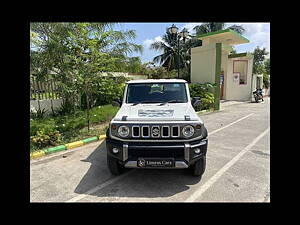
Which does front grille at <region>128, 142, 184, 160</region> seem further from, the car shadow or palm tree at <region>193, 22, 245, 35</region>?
palm tree at <region>193, 22, 245, 35</region>

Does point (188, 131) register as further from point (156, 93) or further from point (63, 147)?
point (63, 147)

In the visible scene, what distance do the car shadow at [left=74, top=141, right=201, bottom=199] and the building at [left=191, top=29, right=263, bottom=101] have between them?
30.9 ft

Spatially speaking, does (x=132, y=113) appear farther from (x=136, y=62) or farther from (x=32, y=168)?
(x=136, y=62)

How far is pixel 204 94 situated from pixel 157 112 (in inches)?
353

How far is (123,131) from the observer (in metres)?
3.36

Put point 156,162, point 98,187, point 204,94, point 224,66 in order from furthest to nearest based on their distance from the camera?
point 224,66, point 204,94, point 98,187, point 156,162

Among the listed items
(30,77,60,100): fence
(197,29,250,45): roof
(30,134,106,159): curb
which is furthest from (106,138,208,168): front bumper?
(197,29,250,45): roof

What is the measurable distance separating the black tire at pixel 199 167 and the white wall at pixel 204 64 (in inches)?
405

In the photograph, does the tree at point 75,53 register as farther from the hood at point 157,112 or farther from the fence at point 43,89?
the hood at point 157,112

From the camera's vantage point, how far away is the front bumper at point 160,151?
320 centimetres

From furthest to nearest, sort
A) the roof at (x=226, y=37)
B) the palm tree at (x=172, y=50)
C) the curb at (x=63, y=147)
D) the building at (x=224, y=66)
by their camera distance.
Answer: the palm tree at (x=172, y=50)
the roof at (x=226, y=37)
the building at (x=224, y=66)
the curb at (x=63, y=147)


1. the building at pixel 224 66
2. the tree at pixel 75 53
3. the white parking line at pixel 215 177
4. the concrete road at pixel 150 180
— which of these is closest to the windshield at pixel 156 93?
the concrete road at pixel 150 180

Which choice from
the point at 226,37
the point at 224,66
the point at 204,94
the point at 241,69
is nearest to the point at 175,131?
the point at 204,94
